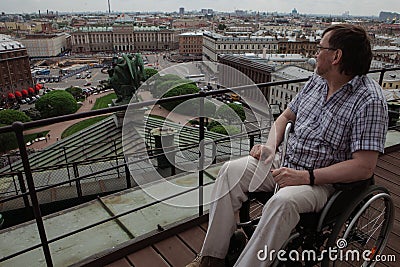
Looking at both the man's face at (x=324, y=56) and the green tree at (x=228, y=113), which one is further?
the green tree at (x=228, y=113)

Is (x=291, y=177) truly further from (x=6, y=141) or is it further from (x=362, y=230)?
(x=6, y=141)

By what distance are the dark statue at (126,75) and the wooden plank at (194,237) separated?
668cm

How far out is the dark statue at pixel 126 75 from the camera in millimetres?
8336

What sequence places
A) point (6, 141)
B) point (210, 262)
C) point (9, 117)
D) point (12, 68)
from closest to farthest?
point (210, 262)
point (6, 141)
point (9, 117)
point (12, 68)

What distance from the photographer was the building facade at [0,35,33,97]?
1431 inches

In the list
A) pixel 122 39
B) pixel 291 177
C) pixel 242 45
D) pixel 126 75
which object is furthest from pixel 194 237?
pixel 122 39

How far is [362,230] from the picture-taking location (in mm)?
1854

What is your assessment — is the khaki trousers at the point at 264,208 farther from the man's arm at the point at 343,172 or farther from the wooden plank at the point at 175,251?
the wooden plank at the point at 175,251

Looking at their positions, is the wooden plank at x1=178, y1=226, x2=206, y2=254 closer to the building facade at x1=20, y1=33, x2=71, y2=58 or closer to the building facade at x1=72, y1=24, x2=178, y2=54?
the building facade at x1=20, y1=33, x2=71, y2=58

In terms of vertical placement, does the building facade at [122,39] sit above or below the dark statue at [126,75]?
below

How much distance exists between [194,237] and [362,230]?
1.03 m

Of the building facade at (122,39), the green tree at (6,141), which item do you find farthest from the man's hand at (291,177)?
the building facade at (122,39)

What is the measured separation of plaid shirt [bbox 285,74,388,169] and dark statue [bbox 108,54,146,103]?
7.16 metres

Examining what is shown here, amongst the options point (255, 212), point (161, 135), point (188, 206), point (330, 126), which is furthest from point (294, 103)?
point (161, 135)
